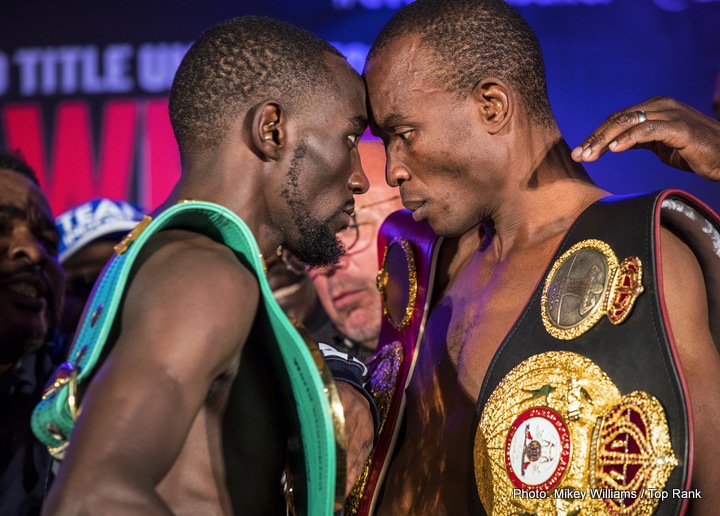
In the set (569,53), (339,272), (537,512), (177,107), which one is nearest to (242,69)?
(177,107)

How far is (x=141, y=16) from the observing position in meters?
4.31

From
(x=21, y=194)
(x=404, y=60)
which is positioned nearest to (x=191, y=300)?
(x=404, y=60)

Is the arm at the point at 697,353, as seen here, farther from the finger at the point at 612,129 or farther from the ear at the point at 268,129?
the ear at the point at 268,129

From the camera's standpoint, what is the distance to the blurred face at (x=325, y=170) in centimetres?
188

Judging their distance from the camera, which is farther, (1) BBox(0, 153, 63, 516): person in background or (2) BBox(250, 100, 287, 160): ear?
(1) BBox(0, 153, 63, 516): person in background

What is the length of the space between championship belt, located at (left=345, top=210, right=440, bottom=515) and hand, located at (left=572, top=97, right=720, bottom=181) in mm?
712

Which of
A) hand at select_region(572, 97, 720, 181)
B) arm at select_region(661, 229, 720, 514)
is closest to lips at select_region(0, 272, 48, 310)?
hand at select_region(572, 97, 720, 181)

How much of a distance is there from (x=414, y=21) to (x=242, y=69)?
0.63m

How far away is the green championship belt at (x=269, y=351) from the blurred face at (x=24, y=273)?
5.13 feet

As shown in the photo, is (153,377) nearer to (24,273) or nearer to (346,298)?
(24,273)

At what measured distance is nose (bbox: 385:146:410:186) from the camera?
2248 millimetres

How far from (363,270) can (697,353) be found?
2026 millimetres

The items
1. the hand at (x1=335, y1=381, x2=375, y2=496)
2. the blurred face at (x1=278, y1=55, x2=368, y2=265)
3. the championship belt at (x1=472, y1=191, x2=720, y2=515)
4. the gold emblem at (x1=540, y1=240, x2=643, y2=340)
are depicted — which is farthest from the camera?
the hand at (x1=335, y1=381, x2=375, y2=496)

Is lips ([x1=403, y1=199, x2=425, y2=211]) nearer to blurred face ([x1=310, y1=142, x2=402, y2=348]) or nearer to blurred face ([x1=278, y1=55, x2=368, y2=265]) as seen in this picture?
blurred face ([x1=278, y1=55, x2=368, y2=265])
